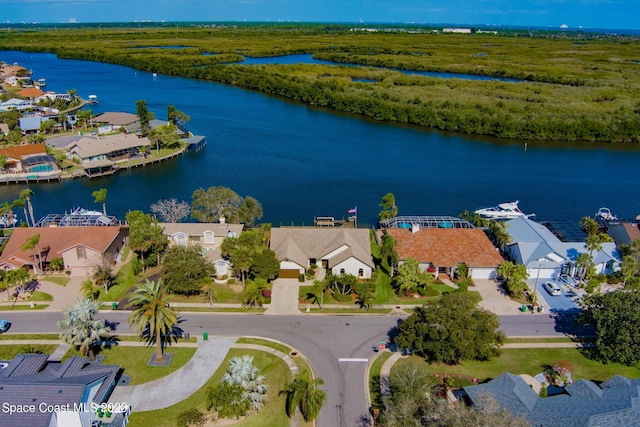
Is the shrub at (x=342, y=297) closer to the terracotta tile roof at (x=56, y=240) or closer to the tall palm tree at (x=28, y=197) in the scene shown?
the terracotta tile roof at (x=56, y=240)

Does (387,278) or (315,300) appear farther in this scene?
(387,278)

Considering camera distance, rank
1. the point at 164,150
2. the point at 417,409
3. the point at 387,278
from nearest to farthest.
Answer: the point at 417,409
the point at 387,278
the point at 164,150

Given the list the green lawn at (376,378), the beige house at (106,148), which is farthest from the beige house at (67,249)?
the beige house at (106,148)

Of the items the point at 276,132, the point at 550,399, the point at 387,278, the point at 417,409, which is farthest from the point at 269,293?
the point at 276,132

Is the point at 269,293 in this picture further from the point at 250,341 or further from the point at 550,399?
the point at 550,399

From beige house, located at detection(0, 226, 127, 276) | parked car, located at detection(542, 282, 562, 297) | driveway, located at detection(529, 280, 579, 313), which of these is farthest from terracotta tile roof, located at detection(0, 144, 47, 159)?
parked car, located at detection(542, 282, 562, 297)

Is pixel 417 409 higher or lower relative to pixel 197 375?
higher
